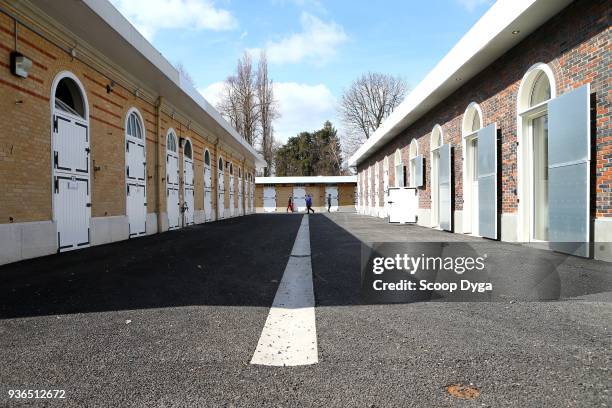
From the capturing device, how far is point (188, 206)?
57.6 feet

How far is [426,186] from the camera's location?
16062mm

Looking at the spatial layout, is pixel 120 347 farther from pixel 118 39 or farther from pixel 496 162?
pixel 496 162

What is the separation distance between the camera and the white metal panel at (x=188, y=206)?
17.1 meters

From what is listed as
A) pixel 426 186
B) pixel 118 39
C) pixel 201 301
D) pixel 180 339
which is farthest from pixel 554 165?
pixel 118 39

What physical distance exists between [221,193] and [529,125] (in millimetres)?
18727

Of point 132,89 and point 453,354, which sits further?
point 132,89

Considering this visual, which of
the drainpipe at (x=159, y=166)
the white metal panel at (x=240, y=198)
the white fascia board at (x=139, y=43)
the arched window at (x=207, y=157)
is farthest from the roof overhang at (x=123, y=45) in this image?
the white metal panel at (x=240, y=198)

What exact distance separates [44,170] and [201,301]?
5875 mm

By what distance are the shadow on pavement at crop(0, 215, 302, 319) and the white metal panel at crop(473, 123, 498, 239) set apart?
18.1 feet

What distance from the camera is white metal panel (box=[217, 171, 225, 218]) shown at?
23.6 m

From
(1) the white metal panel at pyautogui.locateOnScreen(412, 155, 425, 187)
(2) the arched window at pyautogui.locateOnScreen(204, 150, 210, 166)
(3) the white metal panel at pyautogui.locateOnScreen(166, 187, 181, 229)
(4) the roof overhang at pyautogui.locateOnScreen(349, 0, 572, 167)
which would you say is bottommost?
(3) the white metal panel at pyautogui.locateOnScreen(166, 187, 181, 229)

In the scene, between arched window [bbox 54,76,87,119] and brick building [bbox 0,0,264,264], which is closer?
brick building [bbox 0,0,264,264]

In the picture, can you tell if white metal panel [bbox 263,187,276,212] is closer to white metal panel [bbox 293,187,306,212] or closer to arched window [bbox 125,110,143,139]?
white metal panel [bbox 293,187,306,212]

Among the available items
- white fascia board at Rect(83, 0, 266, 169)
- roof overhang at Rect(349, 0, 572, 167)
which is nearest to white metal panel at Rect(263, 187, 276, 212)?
white fascia board at Rect(83, 0, 266, 169)
